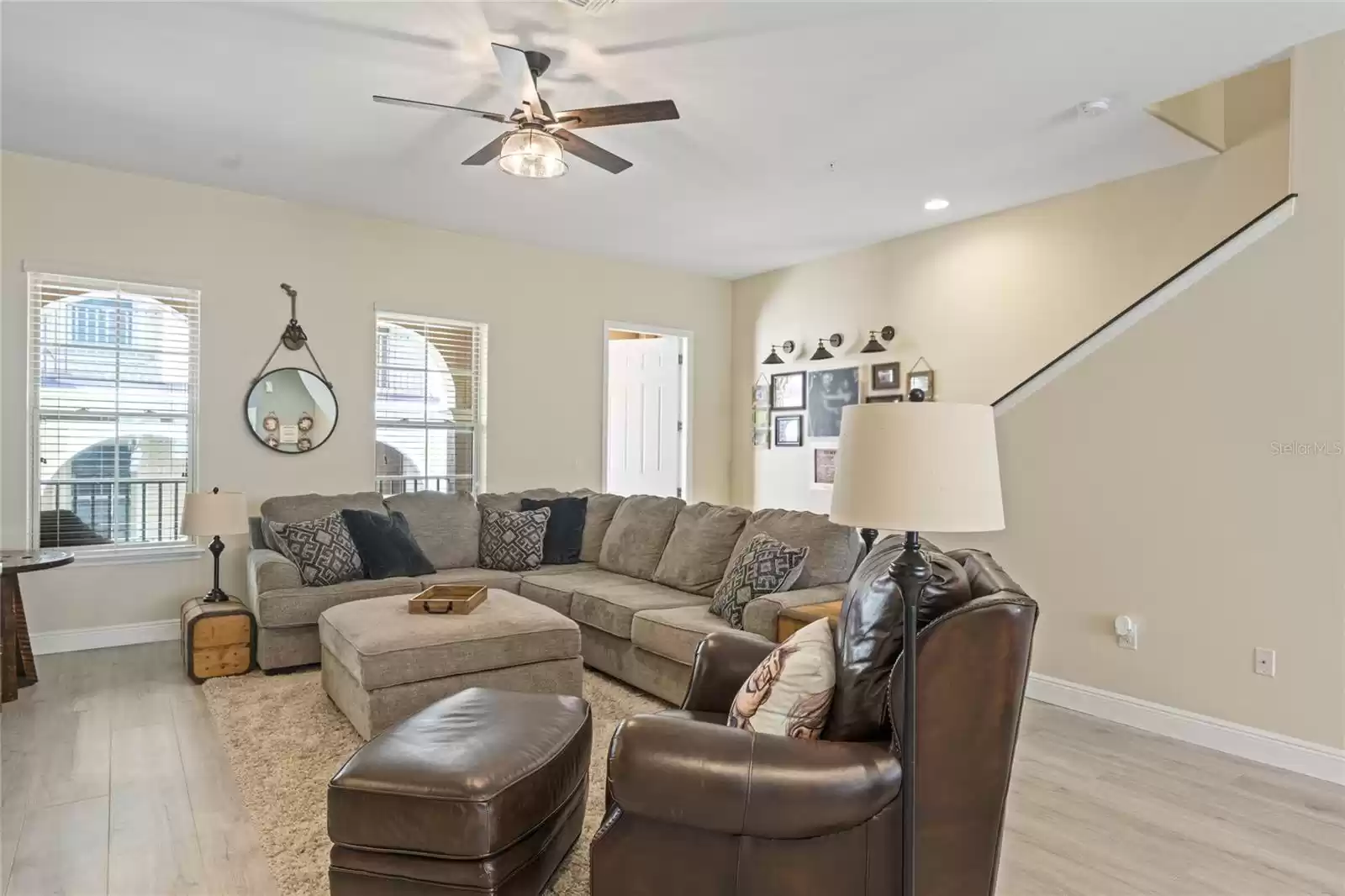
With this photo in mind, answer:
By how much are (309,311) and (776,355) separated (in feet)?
12.2

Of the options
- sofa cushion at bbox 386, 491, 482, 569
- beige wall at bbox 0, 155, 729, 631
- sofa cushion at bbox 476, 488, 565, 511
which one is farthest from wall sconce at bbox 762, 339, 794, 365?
sofa cushion at bbox 386, 491, 482, 569

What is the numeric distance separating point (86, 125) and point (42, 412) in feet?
5.41

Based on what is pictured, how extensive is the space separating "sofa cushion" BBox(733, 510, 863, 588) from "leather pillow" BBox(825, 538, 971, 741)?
1669 millimetres

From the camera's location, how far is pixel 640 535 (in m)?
4.66

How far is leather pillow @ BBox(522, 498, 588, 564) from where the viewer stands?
511 cm

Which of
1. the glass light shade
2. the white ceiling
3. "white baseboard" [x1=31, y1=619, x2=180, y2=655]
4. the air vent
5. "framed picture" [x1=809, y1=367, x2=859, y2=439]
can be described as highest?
the white ceiling

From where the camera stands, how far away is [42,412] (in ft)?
14.4

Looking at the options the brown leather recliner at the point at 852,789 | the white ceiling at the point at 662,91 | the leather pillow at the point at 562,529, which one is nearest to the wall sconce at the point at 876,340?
the white ceiling at the point at 662,91

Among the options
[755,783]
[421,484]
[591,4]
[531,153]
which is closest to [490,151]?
[531,153]

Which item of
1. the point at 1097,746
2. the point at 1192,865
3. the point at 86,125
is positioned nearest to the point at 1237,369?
the point at 1097,746

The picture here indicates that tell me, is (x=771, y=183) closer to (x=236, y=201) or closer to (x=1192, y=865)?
(x=236, y=201)

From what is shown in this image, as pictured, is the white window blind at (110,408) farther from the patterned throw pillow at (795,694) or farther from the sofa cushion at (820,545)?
the patterned throw pillow at (795,694)

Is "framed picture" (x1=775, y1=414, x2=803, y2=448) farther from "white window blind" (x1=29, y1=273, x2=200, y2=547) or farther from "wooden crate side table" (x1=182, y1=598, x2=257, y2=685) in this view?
"white window blind" (x1=29, y1=273, x2=200, y2=547)

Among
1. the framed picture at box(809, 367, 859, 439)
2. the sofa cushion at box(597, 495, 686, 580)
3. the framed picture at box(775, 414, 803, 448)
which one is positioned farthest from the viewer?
the framed picture at box(775, 414, 803, 448)
